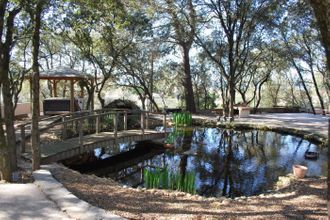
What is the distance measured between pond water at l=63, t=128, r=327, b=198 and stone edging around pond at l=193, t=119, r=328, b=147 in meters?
0.34

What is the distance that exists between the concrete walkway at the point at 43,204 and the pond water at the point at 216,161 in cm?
289

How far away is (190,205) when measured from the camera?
15.1 ft

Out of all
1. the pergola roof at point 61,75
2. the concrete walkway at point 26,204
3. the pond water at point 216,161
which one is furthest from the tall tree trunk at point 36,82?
the pergola roof at point 61,75

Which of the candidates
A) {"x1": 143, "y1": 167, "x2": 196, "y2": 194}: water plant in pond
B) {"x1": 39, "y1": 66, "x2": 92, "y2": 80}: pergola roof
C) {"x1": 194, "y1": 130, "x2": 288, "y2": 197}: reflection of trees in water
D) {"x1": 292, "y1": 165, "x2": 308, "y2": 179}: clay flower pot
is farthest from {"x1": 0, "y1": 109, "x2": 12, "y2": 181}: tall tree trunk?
{"x1": 39, "y1": 66, "x2": 92, "y2": 80}: pergola roof

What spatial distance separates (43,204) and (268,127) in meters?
13.0

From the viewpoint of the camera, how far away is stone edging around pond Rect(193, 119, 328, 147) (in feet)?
42.3

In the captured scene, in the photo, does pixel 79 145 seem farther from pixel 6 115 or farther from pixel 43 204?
pixel 43 204

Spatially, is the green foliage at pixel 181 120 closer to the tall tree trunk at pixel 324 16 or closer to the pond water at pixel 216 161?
the pond water at pixel 216 161

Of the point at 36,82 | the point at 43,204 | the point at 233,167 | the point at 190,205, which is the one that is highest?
the point at 36,82

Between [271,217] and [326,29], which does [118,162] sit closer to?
[271,217]

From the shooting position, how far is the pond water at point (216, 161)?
816 centimetres

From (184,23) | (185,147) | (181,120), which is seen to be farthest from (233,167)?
(184,23)

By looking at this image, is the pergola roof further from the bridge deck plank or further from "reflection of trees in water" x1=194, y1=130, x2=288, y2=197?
"reflection of trees in water" x1=194, y1=130, x2=288, y2=197

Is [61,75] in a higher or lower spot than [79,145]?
higher
